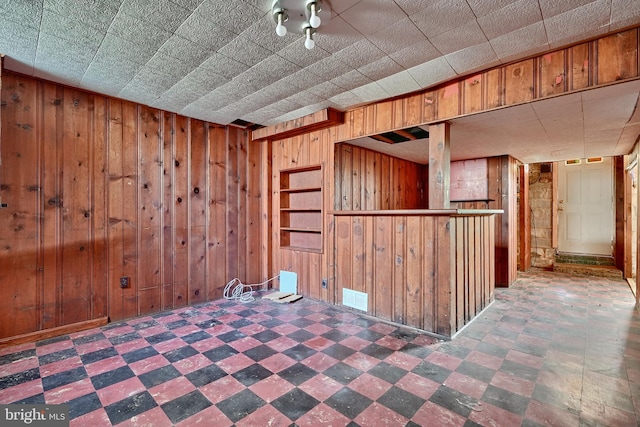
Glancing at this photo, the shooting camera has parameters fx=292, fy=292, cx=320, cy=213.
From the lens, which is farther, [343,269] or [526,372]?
[343,269]

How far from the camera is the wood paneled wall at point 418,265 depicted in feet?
8.71

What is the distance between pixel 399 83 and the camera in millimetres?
2607

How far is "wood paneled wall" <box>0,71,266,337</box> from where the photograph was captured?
101 inches

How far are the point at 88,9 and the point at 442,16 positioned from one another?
2068 mm

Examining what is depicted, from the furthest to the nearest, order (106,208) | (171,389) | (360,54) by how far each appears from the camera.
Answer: (106,208) → (360,54) → (171,389)

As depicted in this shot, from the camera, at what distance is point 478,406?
1669mm

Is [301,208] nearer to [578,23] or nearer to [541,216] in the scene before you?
[578,23]

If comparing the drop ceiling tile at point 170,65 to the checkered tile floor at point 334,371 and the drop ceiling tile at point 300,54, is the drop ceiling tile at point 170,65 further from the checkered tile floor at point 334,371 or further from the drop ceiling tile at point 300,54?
the checkered tile floor at point 334,371

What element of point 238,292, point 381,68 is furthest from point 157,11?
point 238,292

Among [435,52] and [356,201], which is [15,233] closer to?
[356,201]

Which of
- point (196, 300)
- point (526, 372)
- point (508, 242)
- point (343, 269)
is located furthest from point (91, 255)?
point (508, 242)

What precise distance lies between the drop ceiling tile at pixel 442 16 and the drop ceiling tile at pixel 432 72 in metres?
0.40

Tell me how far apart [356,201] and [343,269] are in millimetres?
1018

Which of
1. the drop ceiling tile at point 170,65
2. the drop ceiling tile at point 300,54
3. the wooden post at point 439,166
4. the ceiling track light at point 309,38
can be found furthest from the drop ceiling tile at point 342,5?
the wooden post at point 439,166
